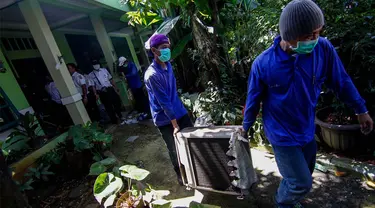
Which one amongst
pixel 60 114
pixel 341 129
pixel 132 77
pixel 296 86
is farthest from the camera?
pixel 132 77

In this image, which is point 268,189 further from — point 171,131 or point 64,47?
point 64,47

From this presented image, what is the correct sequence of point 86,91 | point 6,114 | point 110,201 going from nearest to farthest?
point 110,201 → point 6,114 → point 86,91

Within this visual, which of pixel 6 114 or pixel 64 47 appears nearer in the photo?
pixel 6 114

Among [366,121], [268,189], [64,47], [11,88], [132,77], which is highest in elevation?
[64,47]

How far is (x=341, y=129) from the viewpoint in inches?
95.0

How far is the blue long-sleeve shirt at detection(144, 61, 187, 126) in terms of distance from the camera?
7.50 feet

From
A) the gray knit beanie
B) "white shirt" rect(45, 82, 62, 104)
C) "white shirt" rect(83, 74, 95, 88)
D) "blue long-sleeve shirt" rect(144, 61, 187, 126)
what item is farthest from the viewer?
"white shirt" rect(83, 74, 95, 88)

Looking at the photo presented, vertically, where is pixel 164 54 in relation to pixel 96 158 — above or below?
above

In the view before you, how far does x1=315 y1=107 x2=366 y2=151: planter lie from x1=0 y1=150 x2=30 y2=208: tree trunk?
3368 mm

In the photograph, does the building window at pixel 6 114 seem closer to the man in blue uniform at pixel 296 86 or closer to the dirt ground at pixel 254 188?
the dirt ground at pixel 254 188

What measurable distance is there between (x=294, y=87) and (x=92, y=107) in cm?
559

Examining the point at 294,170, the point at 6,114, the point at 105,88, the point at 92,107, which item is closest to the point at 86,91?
the point at 105,88

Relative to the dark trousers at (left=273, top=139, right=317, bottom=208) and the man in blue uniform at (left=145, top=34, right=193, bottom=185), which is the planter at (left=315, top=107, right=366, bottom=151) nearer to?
the dark trousers at (left=273, top=139, right=317, bottom=208)

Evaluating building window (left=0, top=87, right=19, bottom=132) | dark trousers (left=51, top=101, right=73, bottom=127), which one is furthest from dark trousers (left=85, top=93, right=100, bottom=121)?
building window (left=0, top=87, right=19, bottom=132)
